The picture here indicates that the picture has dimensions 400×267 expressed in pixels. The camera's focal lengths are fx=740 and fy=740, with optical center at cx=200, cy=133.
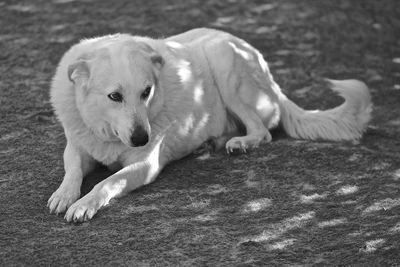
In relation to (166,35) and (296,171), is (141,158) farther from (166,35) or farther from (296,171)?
(166,35)

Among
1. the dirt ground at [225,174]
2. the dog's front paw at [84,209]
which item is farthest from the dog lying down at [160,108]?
the dirt ground at [225,174]

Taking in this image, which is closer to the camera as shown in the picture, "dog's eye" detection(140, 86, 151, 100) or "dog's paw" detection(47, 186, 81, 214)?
"dog's paw" detection(47, 186, 81, 214)

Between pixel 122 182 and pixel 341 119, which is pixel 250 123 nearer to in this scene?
pixel 341 119

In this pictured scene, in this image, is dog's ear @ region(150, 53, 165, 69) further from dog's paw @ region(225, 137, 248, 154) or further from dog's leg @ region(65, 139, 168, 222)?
dog's paw @ region(225, 137, 248, 154)

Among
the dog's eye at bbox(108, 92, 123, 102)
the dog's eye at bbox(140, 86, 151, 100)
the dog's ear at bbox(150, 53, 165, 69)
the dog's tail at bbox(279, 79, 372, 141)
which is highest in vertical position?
the dog's ear at bbox(150, 53, 165, 69)

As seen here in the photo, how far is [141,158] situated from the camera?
17.8 feet

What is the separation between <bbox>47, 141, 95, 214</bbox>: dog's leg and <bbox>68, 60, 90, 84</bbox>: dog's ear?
612 mm

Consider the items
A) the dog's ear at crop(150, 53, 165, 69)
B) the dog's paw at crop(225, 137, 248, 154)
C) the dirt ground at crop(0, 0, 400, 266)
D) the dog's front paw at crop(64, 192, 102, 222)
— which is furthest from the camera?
the dog's paw at crop(225, 137, 248, 154)

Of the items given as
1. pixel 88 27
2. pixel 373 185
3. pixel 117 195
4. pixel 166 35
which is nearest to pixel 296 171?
pixel 373 185

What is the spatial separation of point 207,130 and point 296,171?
0.82 metres

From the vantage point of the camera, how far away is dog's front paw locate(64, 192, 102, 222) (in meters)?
4.80

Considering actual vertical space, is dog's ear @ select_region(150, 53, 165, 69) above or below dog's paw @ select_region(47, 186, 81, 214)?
above

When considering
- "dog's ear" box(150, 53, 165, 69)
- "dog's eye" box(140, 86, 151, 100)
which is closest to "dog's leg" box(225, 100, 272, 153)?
"dog's ear" box(150, 53, 165, 69)

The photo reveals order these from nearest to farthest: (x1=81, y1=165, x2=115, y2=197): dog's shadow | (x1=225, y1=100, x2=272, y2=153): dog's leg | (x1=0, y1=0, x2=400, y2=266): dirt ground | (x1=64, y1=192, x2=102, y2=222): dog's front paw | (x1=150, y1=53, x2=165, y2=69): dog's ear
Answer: (x1=0, y1=0, x2=400, y2=266): dirt ground → (x1=64, y1=192, x2=102, y2=222): dog's front paw → (x1=150, y1=53, x2=165, y2=69): dog's ear → (x1=81, y1=165, x2=115, y2=197): dog's shadow → (x1=225, y1=100, x2=272, y2=153): dog's leg
